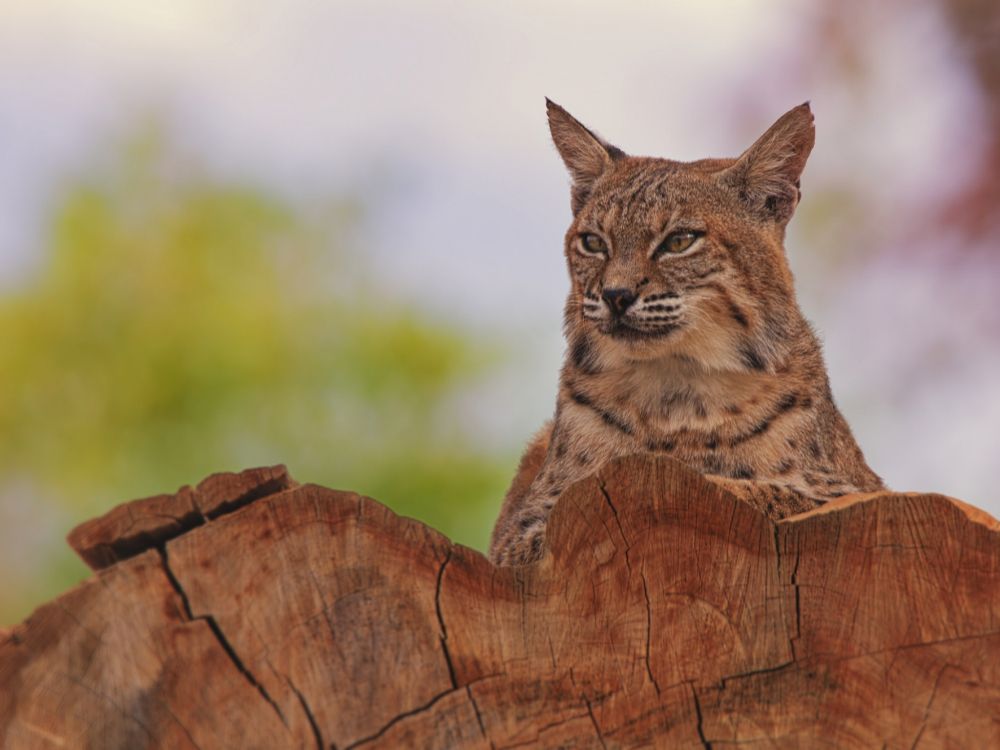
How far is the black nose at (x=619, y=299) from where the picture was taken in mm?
4848

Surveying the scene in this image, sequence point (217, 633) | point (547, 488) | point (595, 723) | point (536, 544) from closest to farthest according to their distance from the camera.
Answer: point (217, 633) < point (595, 723) < point (536, 544) < point (547, 488)

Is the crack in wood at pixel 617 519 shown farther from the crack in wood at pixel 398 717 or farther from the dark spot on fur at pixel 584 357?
the dark spot on fur at pixel 584 357

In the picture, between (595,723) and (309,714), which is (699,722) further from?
(309,714)

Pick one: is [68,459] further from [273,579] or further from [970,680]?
[970,680]

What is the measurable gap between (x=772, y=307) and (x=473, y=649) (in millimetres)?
2141

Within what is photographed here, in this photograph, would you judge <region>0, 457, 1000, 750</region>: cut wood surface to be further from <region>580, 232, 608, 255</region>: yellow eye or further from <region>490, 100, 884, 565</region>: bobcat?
<region>580, 232, 608, 255</region>: yellow eye

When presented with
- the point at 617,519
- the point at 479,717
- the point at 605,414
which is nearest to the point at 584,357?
the point at 605,414

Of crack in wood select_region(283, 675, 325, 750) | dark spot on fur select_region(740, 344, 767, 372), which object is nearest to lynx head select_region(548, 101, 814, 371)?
dark spot on fur select_region(740, 344, 767, 372)

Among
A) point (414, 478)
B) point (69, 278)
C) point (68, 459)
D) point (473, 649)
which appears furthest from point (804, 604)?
point (69, 278)

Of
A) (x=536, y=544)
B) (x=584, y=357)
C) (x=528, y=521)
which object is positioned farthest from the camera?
(x=584, y=357)

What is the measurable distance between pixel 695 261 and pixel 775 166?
558mm

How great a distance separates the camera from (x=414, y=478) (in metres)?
9.83

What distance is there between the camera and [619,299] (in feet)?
15.9

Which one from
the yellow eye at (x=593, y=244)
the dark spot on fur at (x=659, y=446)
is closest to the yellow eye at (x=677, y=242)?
the yellow eye at (x=593, y=244)
